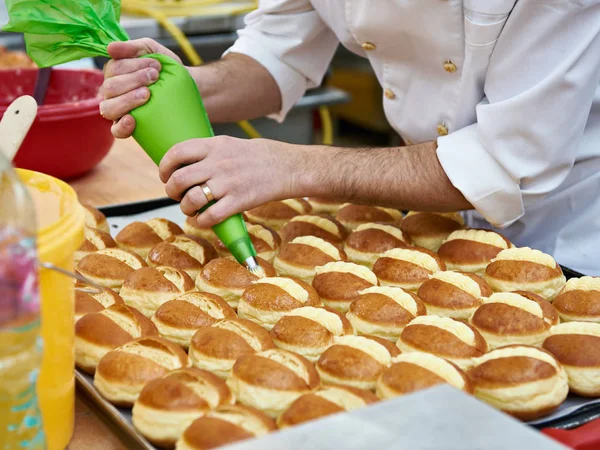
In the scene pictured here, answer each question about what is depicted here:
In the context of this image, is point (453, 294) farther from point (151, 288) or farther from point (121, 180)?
point (121, 180)

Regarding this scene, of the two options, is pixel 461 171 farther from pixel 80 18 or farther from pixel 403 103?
pixel 80 18

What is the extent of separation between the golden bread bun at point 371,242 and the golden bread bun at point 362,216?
0.14 meters

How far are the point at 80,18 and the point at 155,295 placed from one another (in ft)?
2.45

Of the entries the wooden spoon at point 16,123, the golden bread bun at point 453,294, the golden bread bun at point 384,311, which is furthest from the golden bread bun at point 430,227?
the wooden spoon at point 16,123

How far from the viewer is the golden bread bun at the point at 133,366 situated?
1275 millimetres

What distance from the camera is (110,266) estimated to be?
1719 mm

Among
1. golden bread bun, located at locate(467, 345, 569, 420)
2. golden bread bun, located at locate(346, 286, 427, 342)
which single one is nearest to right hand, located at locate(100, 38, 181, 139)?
golden bread bun, located at locate(346, 286, 427, 342)

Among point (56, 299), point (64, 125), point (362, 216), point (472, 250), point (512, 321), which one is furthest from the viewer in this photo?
point (64, 125)

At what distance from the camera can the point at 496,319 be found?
149cm

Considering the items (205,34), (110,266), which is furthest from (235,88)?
(205,34)

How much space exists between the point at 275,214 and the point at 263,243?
246 mm

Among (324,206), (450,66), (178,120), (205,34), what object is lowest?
(205,34)

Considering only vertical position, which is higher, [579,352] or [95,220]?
[579,352]

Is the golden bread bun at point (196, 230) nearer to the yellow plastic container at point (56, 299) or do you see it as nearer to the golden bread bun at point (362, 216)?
the golden bread bun at point (362, 216)
